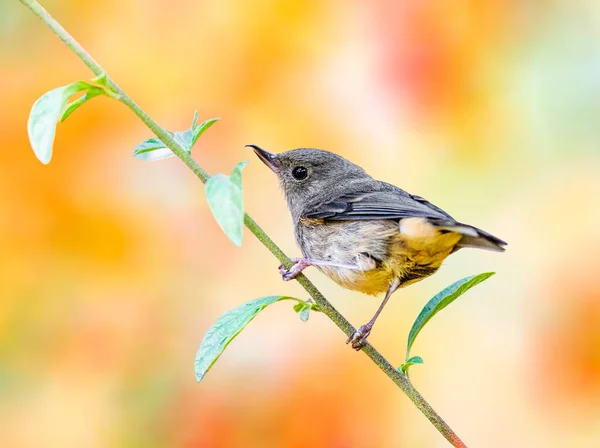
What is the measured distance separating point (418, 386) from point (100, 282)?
1.62m

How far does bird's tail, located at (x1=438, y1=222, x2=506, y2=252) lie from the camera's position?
179 centimetres

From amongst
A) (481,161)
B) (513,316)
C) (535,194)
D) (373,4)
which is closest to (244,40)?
(373,4)

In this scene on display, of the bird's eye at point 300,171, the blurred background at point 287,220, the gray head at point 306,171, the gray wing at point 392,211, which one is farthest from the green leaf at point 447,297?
the blurred background at point 287,220

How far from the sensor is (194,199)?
3535 millimetres

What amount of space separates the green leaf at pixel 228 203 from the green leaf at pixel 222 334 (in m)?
0.33

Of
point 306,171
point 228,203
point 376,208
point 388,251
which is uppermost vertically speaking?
point 306,171

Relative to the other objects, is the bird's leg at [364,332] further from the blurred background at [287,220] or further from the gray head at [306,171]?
the blurred background at [287,220]

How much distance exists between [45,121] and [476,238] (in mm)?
1227

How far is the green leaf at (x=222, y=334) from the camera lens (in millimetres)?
1288

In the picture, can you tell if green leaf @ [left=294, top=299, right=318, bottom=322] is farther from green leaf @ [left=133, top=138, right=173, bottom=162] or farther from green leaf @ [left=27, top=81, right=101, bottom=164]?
green leaf @ [left=27, top=81, right=101, bottom=164]

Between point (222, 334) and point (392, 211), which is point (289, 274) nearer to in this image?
point (222, 334)

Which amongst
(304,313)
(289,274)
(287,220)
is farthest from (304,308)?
(287,220)

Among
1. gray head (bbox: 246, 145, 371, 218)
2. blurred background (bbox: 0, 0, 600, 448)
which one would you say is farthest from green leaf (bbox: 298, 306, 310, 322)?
blurred background (bbox: 0, 0, 600, 448)

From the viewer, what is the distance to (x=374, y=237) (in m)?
2.23
